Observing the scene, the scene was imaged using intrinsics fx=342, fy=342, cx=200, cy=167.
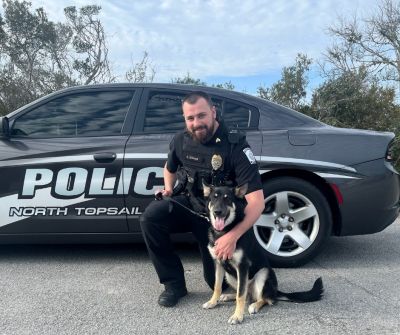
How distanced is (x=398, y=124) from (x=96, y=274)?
1023 cm

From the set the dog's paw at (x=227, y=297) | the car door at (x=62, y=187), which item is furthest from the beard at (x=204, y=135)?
the dog's paw at (x=227, y=297)

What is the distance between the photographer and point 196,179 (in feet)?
8.36

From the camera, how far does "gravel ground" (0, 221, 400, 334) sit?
6.89ft

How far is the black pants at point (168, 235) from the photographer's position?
97.6 inches

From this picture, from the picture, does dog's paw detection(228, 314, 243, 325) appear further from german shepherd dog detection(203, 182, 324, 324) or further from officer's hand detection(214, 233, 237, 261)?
officer's hand detection(214, 233, 237, 261)

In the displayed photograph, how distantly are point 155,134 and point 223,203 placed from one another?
1.23 metres

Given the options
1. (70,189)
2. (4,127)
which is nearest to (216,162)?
(70,189)

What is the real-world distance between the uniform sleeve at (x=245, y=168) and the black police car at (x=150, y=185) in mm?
650

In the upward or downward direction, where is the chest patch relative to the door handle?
upward

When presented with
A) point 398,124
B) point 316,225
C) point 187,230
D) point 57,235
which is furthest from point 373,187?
point 398,124

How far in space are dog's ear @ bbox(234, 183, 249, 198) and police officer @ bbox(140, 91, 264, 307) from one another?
0.25ft

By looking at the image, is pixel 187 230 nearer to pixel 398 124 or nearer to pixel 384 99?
pixel 398 124

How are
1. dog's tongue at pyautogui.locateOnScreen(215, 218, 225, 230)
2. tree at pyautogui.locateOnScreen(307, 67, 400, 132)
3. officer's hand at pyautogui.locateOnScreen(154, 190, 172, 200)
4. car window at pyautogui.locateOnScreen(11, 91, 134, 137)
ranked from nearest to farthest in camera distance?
1. dog's tongue at pyautogui.locateOnScreen(215, 218, 225, 230)
2. officer's hand at pyautogui.locateOnScreen(154, 190, 172, 200)
3. car window at pyautogui.locateOnScreen(11, 91, 134, 137)
4. tree at pyautogui.locateOnScreen(307, 67, 400, 132)

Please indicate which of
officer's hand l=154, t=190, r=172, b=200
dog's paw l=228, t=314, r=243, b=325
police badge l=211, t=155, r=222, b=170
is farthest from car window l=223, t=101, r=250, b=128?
dog's paw l=228, t=314, r=243, b=325
